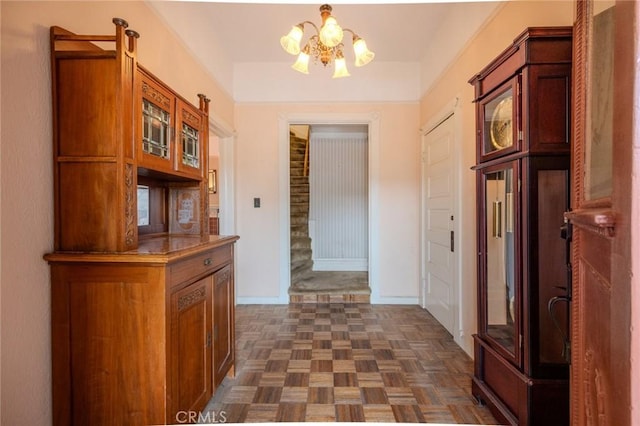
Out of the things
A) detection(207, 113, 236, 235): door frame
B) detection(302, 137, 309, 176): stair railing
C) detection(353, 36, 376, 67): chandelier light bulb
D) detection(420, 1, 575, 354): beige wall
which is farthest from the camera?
detection(302, 137, 309, 176): stair railing

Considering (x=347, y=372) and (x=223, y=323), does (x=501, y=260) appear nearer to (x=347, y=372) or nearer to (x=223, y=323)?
(x=347, y=372)

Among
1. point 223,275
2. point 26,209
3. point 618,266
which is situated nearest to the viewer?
point 618,266

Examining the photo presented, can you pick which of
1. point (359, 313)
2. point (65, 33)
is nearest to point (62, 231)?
point (65, 33)

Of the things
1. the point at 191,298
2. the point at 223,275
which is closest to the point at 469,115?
the point at 223,275

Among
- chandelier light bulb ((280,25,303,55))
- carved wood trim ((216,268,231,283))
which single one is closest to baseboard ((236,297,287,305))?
carved wood trim ((216,268,231,283))

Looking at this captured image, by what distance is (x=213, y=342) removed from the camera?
5.63ft

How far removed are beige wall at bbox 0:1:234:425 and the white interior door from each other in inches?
109

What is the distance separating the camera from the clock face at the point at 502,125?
59.9 inches

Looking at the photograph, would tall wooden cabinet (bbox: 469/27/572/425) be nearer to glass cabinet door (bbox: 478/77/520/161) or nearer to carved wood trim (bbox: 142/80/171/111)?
glass cabinet door (bbox: 478/77/520/161)

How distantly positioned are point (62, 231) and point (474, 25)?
9.72 feet

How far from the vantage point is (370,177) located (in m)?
3.74

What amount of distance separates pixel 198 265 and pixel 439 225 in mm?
2464

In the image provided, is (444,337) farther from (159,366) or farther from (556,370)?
(159,366)

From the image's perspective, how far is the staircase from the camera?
498 cm
